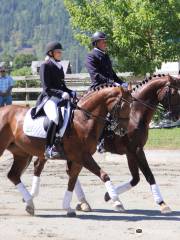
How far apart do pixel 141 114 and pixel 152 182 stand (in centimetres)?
125

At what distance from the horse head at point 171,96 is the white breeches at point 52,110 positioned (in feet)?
6.19

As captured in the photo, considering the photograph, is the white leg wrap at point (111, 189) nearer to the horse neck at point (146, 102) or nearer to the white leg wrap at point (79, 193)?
the white leg wrap at point (79, 193)

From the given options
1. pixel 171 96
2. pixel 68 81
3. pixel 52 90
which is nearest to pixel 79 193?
pixel 52 90

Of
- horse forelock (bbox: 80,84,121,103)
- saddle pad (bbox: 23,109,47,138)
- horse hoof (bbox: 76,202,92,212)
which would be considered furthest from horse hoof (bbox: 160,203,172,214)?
saddle pad (bbox: 23,109,47,138)

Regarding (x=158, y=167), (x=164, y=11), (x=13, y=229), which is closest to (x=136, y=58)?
(x=164, y=11)

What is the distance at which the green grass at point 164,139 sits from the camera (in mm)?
20309

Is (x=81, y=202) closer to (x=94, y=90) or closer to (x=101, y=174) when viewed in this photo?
(x=101, y=174)

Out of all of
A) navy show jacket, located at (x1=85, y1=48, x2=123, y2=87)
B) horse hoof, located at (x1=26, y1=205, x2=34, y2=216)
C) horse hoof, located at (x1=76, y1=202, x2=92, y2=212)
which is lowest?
horse hoof, located at (x1=76, y1=202, x2=92, y2=212)

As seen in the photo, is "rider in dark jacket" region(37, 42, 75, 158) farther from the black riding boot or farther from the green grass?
the green grass

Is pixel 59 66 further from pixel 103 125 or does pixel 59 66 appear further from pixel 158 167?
pixel 158 167

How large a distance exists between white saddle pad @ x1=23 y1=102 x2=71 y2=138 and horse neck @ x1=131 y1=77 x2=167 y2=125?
4.49ft

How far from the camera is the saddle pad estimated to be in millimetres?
11250

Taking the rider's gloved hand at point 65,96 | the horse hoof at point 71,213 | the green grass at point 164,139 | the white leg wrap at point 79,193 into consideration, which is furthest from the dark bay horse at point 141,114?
the green grass at point 164,139

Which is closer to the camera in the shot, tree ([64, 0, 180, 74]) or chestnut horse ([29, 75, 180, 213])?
chestnut horse ([29, 75, 180, 213])
